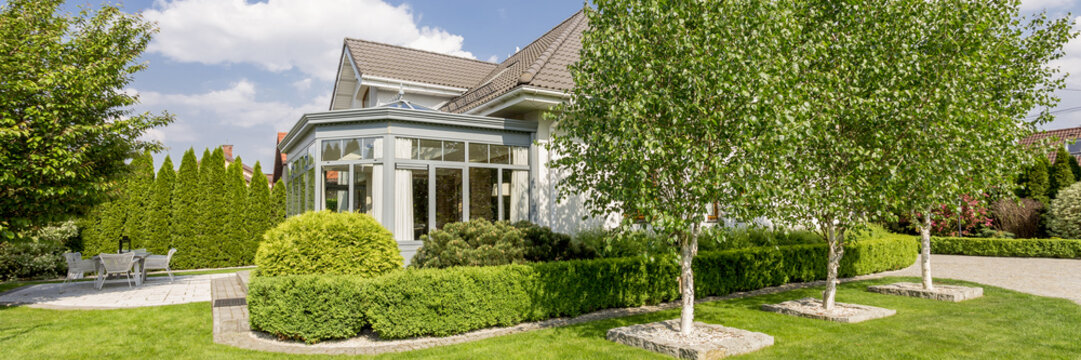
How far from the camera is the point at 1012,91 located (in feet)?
31.0

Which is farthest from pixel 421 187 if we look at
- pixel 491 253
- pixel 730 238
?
pixel 730 238

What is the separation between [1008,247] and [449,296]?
2014cm

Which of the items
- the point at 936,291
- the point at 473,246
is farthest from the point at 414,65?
the point at 936,291

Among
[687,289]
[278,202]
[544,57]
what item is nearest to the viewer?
[687,289]

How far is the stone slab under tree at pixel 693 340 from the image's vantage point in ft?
18.3

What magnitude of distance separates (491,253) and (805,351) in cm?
411

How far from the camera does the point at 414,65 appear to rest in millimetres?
17156

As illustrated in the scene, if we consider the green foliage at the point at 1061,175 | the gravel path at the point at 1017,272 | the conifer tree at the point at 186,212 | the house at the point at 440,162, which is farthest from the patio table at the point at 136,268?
the green foliage at the point at 1061,175

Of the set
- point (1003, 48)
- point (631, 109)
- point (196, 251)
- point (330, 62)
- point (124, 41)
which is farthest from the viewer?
point (330, 62)

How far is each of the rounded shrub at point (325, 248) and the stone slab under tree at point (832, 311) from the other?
5.91 metres

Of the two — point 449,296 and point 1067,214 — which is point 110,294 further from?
point 1067,214

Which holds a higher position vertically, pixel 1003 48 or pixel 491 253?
pixel 1003 48

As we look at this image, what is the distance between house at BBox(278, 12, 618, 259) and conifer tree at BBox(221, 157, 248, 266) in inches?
220

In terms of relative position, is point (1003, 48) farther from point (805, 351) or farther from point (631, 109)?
point (631, 109)
